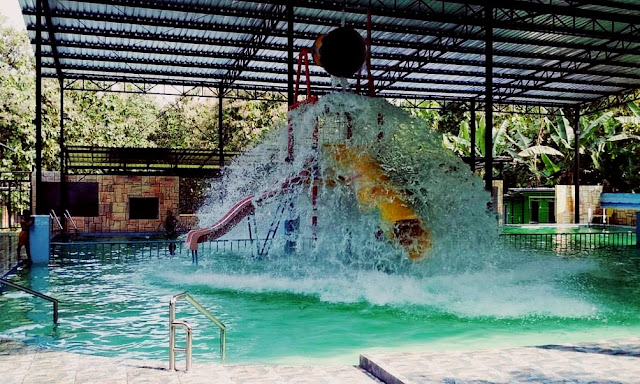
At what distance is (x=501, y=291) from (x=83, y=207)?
19.9 metres

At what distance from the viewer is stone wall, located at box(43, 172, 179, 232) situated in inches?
994

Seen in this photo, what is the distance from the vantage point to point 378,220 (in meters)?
10.8

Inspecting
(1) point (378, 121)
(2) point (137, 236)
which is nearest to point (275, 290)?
(1) point (378, 121)

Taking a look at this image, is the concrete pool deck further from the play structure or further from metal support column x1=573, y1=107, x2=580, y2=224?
metal support column x1=573, y1=107, x2=580, y2=224

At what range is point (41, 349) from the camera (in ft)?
21.7

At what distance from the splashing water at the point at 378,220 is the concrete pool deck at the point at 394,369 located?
404cm

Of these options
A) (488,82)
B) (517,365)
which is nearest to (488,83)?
(488,82)

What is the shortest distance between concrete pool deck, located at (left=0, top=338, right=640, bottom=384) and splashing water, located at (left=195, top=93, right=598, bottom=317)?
404 cm

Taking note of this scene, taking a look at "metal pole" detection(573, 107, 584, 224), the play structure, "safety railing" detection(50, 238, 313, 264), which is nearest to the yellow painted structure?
the play structure

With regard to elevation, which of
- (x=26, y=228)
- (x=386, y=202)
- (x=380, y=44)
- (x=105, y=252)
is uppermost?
(x=380, y=44)

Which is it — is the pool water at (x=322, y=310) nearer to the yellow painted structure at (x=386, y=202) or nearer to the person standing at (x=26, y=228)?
the yellow painted structure at (x=386, y=202)

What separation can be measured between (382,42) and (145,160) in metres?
12.4

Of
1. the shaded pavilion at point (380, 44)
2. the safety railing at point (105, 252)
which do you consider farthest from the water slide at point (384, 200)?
the shaded pavilion at point (380, 44)

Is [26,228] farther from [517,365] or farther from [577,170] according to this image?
[577,170]
